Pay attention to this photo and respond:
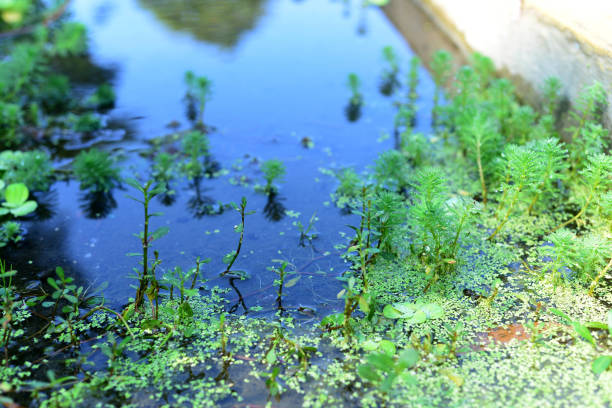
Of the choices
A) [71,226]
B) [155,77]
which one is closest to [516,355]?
[71,226]

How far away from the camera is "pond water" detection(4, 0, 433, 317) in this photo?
2.48 metres

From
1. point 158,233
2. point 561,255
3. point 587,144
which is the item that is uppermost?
point 587,144

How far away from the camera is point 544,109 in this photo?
3.29 m

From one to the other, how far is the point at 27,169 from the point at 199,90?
134 centimetres

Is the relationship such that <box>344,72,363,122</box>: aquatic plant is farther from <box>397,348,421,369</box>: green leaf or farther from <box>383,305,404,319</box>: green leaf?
<box>397,348,421,369</box>: green leaf

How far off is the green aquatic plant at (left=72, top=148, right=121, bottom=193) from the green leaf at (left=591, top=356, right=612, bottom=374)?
8.26 feet

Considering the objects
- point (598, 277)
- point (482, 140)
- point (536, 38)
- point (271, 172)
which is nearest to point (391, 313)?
point (598, 277)

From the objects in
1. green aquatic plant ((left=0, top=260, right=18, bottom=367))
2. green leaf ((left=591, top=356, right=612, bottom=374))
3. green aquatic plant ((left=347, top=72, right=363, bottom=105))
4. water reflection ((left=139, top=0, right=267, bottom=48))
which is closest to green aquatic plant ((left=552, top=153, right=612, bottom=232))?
green leaf ((left=591, top=356, right=612, bottom=374))

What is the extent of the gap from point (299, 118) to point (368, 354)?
226cm

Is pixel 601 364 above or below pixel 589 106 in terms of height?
below

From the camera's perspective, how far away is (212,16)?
5906mm

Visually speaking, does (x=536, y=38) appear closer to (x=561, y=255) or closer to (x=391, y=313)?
(x=561, y=255)

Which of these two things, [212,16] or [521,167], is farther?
[212,16]

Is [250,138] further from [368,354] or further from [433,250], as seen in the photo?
[368,354]
